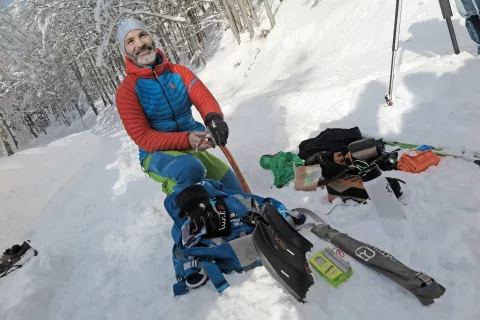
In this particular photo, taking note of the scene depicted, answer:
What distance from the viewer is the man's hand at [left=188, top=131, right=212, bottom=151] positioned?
3.04 meters

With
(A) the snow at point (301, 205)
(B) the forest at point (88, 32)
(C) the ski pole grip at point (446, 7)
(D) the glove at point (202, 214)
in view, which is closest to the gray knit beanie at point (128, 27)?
(D) the glove at point (202, 214)

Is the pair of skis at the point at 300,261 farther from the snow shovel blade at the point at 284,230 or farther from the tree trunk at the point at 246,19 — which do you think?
the tree trunk at the point at 246,19

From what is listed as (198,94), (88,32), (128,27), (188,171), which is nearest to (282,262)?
(188,171)

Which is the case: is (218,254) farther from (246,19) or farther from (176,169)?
(246,19)

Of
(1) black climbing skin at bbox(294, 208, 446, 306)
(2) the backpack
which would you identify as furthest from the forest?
(1) black climbing skin at bbox(294, 208, 446, 306)

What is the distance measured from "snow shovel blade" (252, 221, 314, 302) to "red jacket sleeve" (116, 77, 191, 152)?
4.87 feet

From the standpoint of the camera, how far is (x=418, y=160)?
290cm

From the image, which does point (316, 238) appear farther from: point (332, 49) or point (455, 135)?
point (332, 49)

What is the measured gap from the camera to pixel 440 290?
1.72 m

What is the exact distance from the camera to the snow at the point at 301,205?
195 cm

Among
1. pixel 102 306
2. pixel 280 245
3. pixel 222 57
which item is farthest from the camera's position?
pixel 222 57

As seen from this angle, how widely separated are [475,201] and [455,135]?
50.1 inches

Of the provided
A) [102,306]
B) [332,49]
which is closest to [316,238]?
[102,306]

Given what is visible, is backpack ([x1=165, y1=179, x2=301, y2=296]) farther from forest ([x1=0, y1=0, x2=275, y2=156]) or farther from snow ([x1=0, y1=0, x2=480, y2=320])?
forest ([x1=0, y1=0, x2=275, y2=156])
